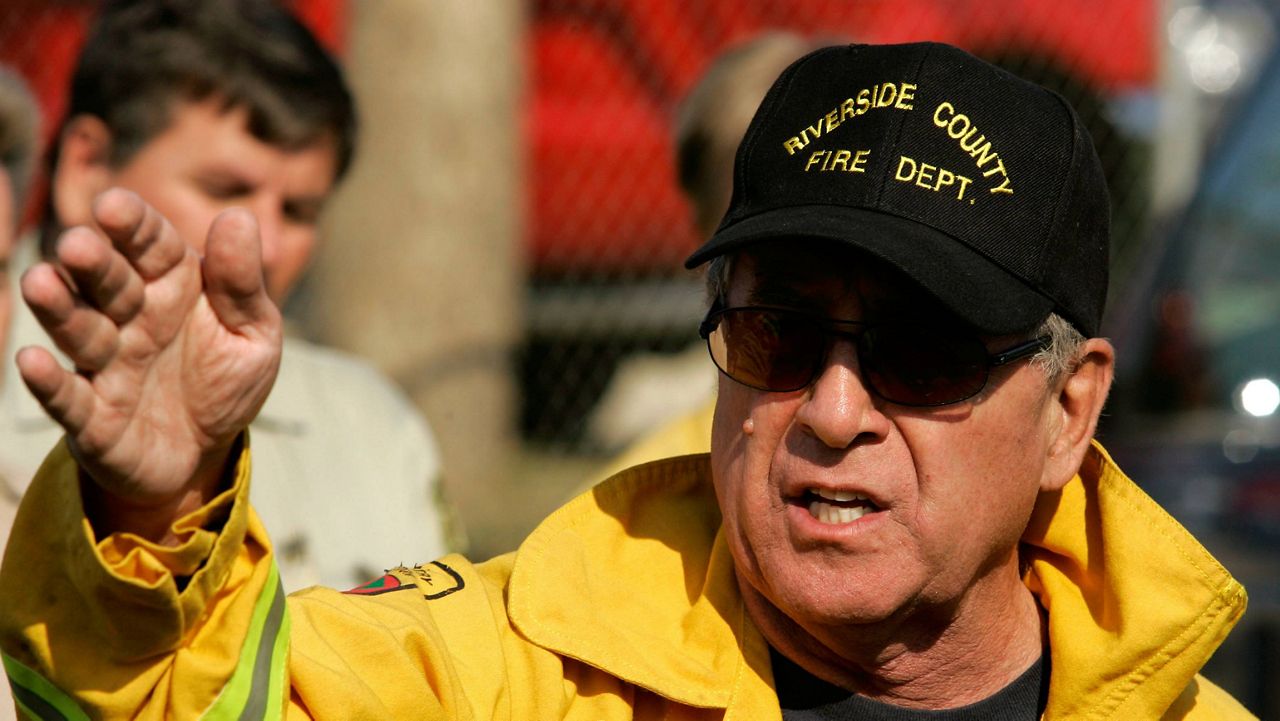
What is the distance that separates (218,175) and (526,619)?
1.44m

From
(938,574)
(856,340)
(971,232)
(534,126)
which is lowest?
(534,126)

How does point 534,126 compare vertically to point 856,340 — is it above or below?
below

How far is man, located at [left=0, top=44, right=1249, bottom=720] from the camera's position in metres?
1.91

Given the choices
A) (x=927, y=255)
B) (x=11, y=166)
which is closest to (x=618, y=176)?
(x=11, y=166)

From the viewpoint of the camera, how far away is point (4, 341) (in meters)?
3.22

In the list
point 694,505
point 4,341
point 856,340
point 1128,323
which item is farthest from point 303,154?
point 1128,323

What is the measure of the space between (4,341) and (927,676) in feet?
6.15

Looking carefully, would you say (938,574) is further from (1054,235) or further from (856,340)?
(1054,235)

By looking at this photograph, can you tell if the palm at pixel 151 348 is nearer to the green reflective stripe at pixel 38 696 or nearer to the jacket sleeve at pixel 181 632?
the jacket sleeve at pixel 181 632

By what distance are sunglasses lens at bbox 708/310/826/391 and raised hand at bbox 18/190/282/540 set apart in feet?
2.41

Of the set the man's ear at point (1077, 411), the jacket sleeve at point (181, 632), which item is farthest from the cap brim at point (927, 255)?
the jacket sleeve at point (181, 632)

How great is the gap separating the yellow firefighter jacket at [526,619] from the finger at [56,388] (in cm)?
14

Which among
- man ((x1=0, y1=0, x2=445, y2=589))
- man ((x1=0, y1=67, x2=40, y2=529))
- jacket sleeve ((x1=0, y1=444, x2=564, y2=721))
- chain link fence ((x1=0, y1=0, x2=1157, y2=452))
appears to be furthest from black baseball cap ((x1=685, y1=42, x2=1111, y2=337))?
chain link fence ((x1=0, y1=0, x2=1157, y2=452))

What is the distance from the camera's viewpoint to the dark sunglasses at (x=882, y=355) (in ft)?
7.34
